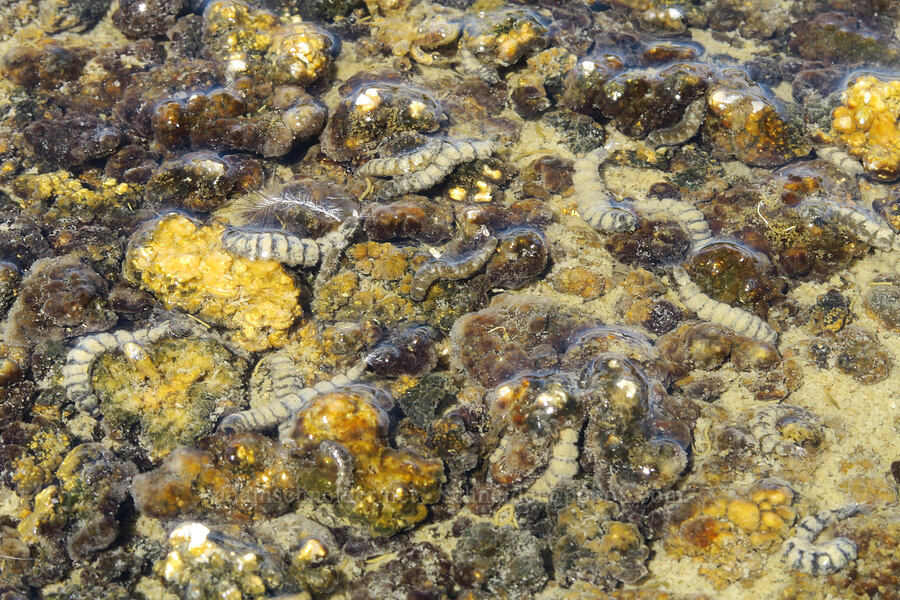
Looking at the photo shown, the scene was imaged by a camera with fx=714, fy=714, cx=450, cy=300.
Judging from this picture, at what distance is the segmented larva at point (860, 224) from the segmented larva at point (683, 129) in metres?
1.22

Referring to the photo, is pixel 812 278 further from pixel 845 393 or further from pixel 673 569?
pixel 673 569

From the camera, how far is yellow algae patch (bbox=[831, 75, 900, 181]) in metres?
5.97

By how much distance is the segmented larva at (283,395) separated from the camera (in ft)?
16.2

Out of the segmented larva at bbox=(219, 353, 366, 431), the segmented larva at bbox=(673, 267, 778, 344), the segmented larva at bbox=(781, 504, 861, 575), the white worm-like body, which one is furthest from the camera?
the segmented larva at bbox=(673, 267, 778, 344)

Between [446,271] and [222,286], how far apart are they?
5.51 ft

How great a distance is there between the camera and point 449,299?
5.48 m

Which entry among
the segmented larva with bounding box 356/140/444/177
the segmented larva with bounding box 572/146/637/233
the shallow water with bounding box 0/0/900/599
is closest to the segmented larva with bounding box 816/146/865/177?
the shallow water with bounding box 0/0/900/599

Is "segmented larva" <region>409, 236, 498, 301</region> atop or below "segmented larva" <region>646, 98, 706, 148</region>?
below

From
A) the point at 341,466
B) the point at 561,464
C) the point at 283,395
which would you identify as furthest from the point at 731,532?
the point at 283,395

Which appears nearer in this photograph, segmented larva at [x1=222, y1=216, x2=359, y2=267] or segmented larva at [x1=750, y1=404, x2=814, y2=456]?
segmented larva at [x1=750, y1=404, x2=814, y2=456]

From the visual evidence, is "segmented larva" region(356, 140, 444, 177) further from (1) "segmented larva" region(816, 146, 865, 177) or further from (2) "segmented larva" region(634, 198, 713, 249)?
(1) "segmented larva" region(816, 146, 865, 177)

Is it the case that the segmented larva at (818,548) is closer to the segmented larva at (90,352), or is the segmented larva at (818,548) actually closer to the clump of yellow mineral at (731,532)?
the clump of yellow mineral at (731,532)

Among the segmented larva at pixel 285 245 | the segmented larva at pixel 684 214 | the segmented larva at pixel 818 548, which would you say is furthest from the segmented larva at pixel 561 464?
the segmented larva at pixel 285 245

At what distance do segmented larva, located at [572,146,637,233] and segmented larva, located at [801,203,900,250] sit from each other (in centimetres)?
146
